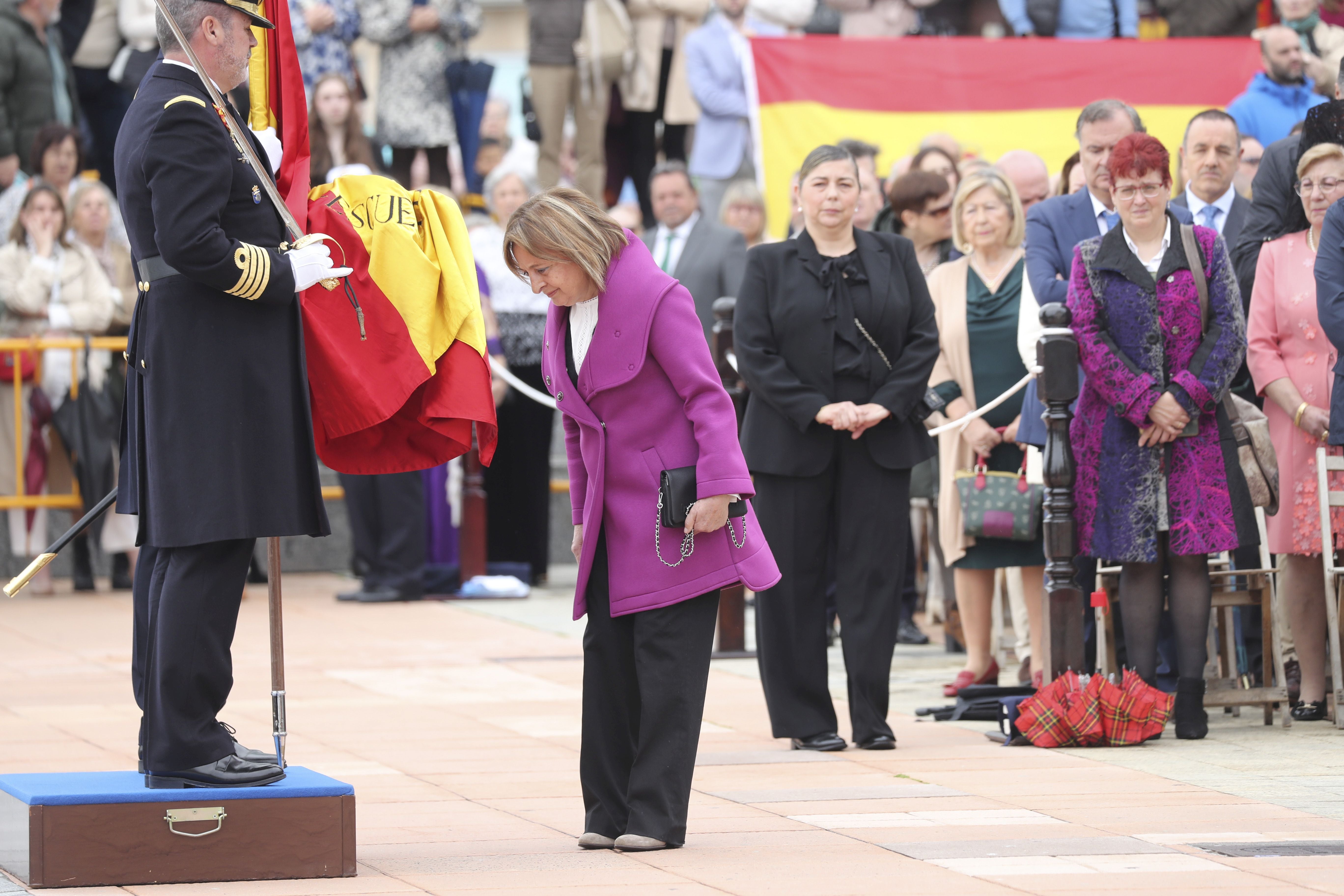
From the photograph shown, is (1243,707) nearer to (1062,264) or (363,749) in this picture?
(1062,264)

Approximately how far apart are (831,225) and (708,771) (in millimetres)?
1994

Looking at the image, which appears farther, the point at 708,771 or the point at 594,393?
the point at 708,771

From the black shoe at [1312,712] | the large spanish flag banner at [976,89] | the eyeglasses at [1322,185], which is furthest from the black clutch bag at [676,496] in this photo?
the large spanish flag banner at [976,89]

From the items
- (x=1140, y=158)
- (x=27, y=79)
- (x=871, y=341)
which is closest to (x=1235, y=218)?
(x=1140, y=158)

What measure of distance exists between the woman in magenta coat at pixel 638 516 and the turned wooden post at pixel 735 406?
2877 mm

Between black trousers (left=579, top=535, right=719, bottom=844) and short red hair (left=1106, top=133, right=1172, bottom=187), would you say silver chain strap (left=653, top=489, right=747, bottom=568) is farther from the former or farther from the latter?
short red hair (left=1106, top=133, right=1172, bottom=187)

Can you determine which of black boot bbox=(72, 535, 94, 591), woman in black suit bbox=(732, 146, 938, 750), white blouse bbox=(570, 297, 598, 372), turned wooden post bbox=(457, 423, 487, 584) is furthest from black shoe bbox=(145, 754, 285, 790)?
black boot bbox=(72, 535, 94, 591)

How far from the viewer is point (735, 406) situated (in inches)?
324

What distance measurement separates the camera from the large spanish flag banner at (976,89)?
42.6 feet

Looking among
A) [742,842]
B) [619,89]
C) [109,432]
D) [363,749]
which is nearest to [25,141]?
[109,432]

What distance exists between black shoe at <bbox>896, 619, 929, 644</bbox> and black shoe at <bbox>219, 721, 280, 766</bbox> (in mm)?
5354

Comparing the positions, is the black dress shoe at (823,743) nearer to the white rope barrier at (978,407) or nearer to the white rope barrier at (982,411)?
the white rope barrier at (978,407)

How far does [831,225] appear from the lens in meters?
6.96

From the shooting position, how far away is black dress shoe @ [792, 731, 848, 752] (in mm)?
6777
